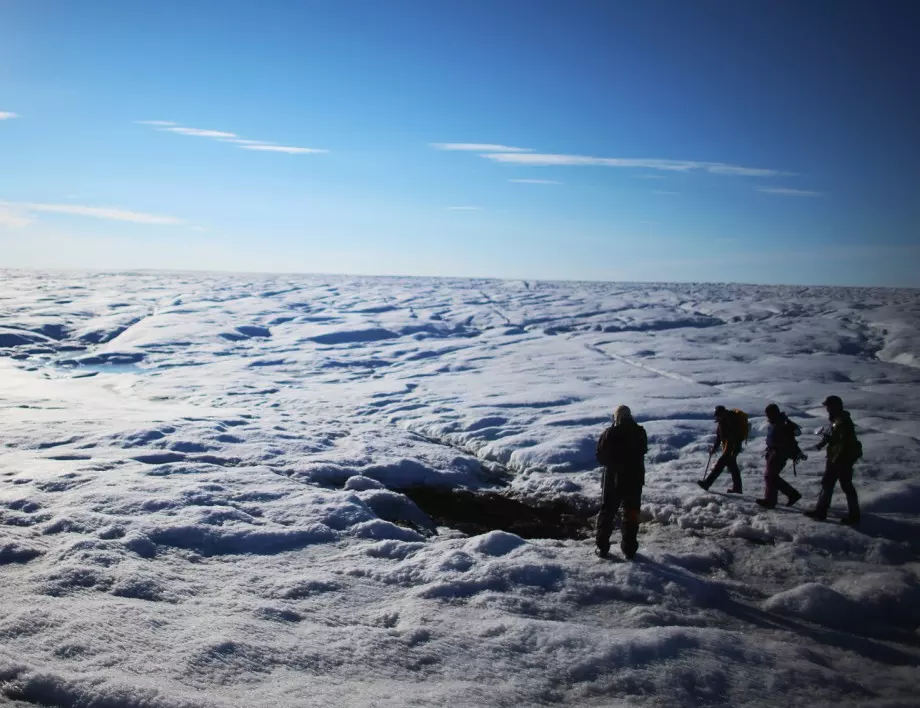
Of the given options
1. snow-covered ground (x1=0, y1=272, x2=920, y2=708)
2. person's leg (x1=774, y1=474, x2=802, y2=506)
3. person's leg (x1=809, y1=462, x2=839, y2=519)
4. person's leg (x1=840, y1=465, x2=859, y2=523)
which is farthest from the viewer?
person's leg (x1=774, y1=474, x2=802, y2=506)

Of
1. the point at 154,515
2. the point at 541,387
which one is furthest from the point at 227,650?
the point at 541,387

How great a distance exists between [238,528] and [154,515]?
122 cm

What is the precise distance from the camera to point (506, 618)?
5.20 meters

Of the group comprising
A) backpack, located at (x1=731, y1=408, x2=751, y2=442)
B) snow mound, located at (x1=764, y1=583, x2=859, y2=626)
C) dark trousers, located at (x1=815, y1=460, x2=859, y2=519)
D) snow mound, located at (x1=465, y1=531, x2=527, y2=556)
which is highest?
backpack, located at (x1=731, y1=408, x2=751, y2=442)

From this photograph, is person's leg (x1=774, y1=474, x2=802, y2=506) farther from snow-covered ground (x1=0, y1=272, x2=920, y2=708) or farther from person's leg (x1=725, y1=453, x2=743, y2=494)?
person's leg (x1=725, y1=453, x2=743, y2=494)

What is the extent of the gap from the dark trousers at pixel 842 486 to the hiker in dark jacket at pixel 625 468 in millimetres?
3608

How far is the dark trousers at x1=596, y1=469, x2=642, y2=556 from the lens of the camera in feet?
21.7

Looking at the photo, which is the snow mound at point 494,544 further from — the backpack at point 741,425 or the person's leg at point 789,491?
the backpack at point 741,425

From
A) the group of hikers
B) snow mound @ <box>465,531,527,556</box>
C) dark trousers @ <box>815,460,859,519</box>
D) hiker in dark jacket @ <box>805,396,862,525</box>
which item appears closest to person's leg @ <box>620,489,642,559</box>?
the group of hikers

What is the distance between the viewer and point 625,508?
669cm

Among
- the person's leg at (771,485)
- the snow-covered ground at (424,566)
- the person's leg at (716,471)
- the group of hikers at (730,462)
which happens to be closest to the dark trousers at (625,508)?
the group of hikers at (730,462)

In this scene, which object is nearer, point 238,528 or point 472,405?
point 238,528

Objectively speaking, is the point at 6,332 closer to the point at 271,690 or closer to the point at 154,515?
the point at 154,515

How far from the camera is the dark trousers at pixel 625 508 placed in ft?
21.7
